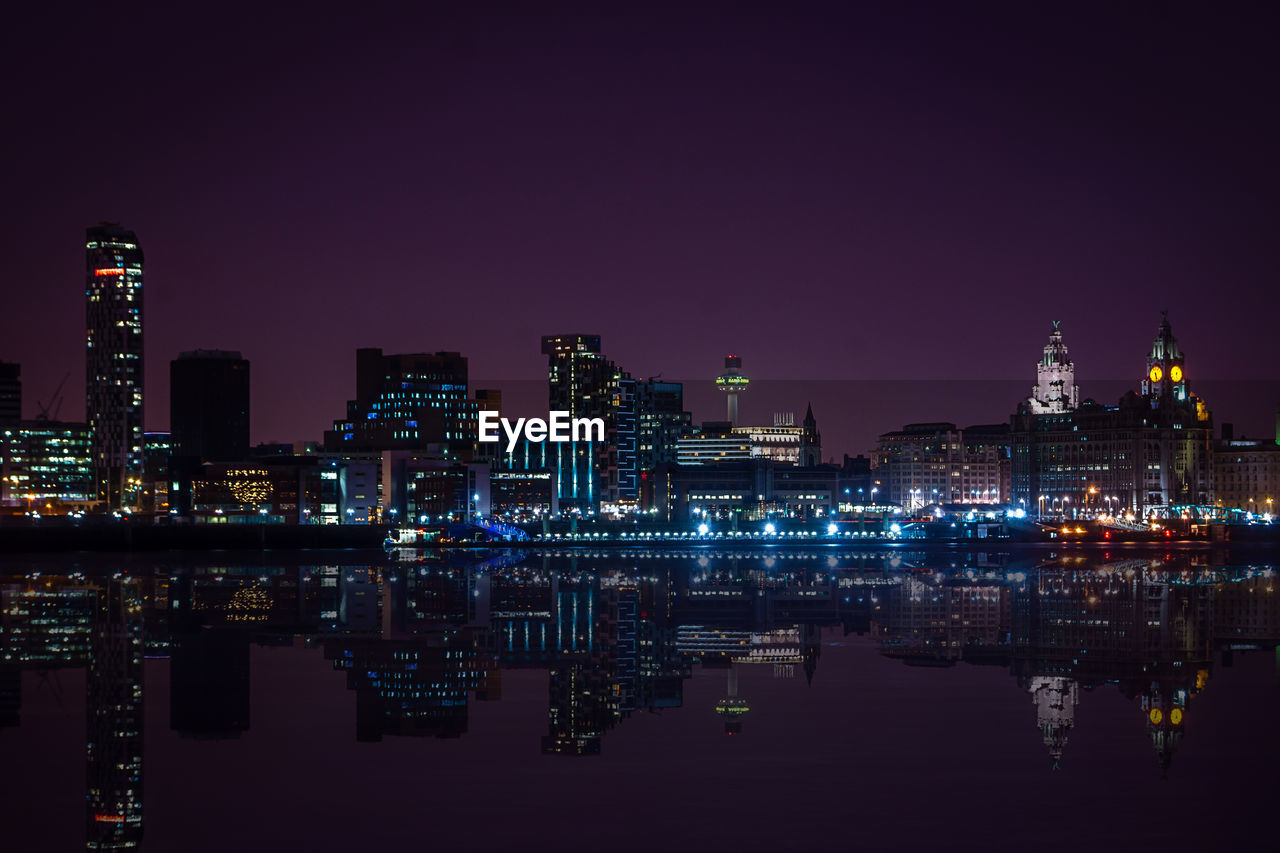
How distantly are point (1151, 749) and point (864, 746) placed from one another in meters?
5.09

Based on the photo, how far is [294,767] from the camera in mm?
25484

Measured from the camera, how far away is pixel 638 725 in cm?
2975

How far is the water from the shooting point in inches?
834

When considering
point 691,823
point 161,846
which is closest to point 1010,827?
point 691,823

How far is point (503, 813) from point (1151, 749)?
40.0 feet

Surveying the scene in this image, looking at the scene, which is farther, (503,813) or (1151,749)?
(1151,749)

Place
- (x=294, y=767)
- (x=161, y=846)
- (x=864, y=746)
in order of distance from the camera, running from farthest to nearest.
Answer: (x=864, y=746), (x=294, y=767), (x=161, y=846)

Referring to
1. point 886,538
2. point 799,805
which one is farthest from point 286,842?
point 886,538

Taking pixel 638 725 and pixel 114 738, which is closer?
pixel 114 738

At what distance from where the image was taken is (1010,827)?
20828mm

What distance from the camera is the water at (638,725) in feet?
69.5

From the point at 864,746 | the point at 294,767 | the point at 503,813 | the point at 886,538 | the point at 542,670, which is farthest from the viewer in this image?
the point at 886,538

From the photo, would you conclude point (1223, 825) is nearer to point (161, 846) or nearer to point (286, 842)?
point (286, 842)

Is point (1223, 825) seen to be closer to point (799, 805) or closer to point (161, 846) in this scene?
point (799, 805)
